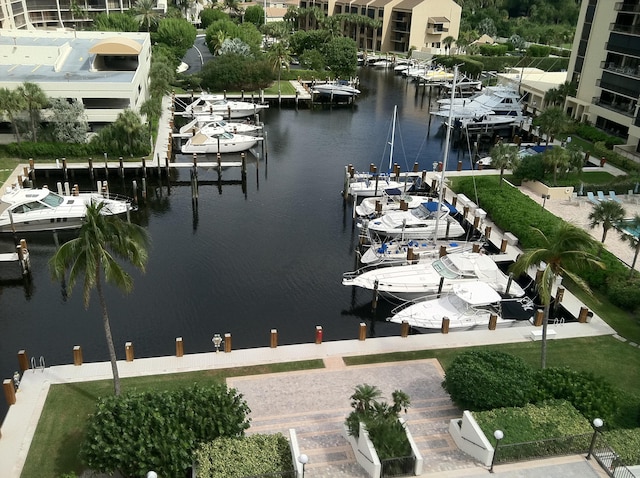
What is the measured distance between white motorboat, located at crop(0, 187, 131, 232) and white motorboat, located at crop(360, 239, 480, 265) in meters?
19.9

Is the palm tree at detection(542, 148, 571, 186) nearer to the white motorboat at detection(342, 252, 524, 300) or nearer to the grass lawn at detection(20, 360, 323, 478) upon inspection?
the white motorboat at detection(342, 252, 524, 300)

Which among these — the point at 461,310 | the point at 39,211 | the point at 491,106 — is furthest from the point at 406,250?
the point at 491,106

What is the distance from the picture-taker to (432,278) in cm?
3603

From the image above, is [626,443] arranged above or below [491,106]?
below

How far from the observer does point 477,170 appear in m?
58.5

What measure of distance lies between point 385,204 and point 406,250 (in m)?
8.72

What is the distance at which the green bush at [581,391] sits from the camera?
900 inches

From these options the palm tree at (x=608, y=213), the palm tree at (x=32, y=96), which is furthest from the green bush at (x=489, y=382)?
the palm tree at (x=32, y=96)

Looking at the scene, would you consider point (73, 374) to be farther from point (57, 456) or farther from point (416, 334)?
point (416, 334)

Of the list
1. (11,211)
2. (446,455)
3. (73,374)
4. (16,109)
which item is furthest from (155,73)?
(446,455)

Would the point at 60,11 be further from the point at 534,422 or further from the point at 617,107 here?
the point at 534,422

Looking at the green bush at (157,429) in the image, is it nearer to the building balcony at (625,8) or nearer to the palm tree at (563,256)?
the palm tree at (563,256)

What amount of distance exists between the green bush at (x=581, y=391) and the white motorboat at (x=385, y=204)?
75.3 feet

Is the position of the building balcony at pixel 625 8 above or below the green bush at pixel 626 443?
above
